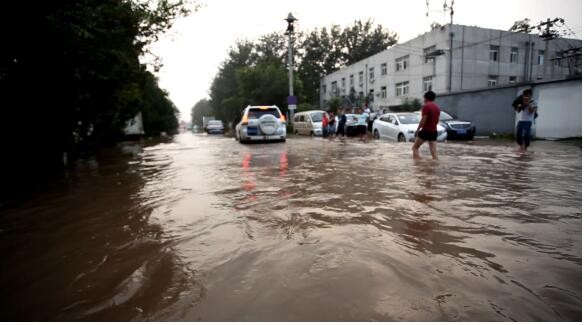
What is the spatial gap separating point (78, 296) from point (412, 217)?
9.23 feet

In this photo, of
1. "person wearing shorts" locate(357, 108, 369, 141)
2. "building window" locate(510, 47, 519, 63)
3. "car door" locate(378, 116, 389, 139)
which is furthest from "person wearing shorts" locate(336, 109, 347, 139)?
"building window" locate(510, 47, 519, 63)

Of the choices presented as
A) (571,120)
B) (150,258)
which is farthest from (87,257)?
(571,120)

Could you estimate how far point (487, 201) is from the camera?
3.94 metres

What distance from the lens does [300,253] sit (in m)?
2.50

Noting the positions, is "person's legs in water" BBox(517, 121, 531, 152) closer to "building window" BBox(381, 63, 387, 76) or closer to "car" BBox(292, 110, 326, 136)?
"car" BBox(292, 110, 326, 136)

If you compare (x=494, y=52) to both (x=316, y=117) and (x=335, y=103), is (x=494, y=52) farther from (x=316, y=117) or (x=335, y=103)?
(x=316, y=117)

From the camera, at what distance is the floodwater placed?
1845 millimetres

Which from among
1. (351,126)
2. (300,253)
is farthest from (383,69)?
(300,253)

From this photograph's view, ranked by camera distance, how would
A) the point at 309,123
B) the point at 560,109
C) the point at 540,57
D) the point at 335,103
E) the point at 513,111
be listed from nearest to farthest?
the point at 560,109 → the point at 513,111 → the point at 309,123 → the point at 540,57 → the point at 335,103

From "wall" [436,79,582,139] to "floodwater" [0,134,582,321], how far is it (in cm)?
1266

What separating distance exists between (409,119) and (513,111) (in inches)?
258

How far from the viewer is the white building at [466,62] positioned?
28.1 m

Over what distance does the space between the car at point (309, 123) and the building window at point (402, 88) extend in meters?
14.4

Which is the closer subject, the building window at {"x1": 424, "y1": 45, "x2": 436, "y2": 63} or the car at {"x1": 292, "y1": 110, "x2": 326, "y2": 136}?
the car at {"x1": 292, "y1": 110, "x2": 326, "y2": 136}
